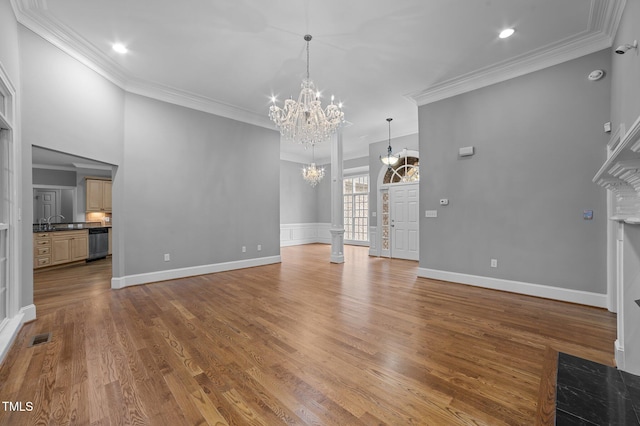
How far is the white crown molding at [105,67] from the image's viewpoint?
2.89m

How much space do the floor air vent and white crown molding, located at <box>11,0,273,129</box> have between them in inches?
129

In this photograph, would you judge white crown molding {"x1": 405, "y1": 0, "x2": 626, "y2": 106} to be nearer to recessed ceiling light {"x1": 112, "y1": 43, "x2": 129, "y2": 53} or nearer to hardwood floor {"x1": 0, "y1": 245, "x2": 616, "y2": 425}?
hardwood floor {"x1": 0, "y1": 245, "x2": 616, "y2": 425}

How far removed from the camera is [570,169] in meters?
3.55

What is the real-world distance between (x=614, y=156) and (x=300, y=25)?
3.12m

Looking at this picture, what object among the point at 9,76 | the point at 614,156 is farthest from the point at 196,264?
the point at 614,156

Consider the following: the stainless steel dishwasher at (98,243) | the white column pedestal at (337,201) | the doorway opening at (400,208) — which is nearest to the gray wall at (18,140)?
the stainless steel dishwasher at (98,243)

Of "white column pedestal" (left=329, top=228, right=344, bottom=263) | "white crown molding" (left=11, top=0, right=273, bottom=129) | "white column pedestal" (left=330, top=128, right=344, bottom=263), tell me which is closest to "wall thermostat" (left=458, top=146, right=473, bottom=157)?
"white column pedestal" (left=330, top=128, right=344, bottom=263)

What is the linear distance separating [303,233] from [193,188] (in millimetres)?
6123

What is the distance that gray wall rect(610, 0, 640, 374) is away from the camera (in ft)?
5.78

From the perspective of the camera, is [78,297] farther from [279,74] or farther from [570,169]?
[570,169]

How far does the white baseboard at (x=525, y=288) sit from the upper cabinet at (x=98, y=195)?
27.6ft

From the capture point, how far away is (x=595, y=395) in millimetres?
1560

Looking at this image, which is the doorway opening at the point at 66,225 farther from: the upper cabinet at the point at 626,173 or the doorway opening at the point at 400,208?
the doorway opening at the point at 400,208

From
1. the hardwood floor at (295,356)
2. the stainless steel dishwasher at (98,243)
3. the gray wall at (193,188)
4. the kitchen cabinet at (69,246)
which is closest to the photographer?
the hardwood floor at (295,356)
